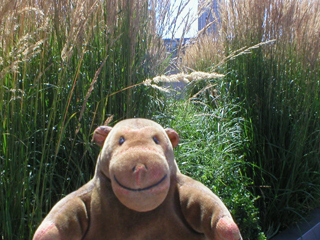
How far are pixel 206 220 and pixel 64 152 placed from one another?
1204mm

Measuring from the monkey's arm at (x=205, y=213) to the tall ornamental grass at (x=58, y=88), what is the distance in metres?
0.68

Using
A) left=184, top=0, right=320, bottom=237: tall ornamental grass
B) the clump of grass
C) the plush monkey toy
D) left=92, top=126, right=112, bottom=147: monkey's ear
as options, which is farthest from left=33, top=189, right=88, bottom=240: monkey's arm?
left=184, top=0, right=320, bottom=237: tall ornamental grass

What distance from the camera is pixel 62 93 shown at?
2.05 metres

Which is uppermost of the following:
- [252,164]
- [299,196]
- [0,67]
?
[0,67]

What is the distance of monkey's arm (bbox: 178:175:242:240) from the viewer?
4.05 ft

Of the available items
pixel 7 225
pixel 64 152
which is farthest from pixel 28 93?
pixel 7 225

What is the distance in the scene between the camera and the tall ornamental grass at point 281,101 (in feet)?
10.6

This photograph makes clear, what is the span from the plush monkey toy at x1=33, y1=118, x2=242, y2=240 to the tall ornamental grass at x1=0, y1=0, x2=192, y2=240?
41 cm

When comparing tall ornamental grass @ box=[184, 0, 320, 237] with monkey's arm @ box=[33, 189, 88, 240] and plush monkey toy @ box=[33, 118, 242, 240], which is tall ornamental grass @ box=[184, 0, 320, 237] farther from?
monkey's arm @ box=[33, 189, 88, 240]

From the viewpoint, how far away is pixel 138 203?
4.11 feet

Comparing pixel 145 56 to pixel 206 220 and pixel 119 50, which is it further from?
pixel 206 220

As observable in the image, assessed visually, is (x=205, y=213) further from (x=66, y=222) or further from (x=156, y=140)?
(x=66, y=222)

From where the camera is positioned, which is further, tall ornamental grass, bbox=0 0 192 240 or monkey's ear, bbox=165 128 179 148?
tall ornamental grass, bbox=0 0 192 240

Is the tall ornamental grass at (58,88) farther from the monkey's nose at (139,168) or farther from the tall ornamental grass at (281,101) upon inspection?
the tall ornamental grass at (281,101)
